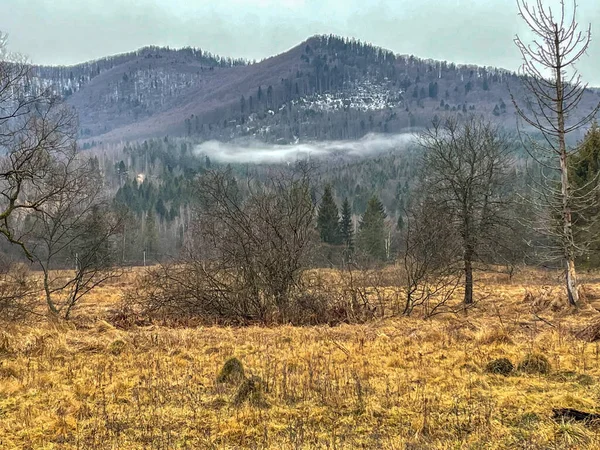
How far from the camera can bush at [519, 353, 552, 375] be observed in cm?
683

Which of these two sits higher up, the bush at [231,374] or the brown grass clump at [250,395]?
the brown grass clump at [250,395]

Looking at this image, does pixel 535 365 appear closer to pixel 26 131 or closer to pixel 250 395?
pixel 250 395

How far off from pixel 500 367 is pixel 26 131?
1143 cm

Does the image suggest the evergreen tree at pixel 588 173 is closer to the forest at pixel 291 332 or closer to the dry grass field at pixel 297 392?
the forest at pixel 291 332

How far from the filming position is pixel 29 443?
→ 4664 mm

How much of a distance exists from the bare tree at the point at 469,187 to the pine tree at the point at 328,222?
107 ft

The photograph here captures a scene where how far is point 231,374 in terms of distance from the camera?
6.85 metres

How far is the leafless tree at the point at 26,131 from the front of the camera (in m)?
10.2

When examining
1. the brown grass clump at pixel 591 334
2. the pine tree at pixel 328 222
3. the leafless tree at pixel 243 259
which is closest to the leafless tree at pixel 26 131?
the leafless tree at pixel 243 259

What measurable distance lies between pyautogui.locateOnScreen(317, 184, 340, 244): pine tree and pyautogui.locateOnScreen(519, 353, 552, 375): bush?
46.3m

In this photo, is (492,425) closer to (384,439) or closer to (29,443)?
(384,439)

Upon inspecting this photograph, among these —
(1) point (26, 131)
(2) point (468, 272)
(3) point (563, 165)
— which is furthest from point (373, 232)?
(1) point (26, 131)

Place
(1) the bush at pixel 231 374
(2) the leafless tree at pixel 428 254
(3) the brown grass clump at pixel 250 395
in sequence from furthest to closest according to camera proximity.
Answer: (2) the leafless tree at pixel 428 254 → (1) the bush at pixel 231 374 → (3) the brown grass clump at pixel 250 395

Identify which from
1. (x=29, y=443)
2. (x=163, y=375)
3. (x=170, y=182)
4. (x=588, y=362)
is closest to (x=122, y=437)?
(x=29, y=443)
